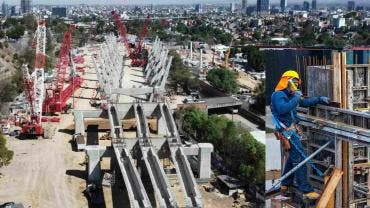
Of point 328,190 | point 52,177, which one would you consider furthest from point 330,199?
point 52,177

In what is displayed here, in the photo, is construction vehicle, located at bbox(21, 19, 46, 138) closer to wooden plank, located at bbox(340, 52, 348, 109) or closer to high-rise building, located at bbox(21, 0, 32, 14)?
wooden plank, located at bbox(340, 52, 348, 109)

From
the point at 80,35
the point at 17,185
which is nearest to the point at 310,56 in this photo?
the point at 17,185

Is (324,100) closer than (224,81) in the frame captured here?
Yes

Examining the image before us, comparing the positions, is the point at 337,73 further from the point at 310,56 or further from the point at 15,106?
the point at 15,106

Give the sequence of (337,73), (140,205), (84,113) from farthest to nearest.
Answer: (84,113) → (140,205) → (337,73)

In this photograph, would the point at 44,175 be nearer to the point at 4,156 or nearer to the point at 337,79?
the point at 4,156

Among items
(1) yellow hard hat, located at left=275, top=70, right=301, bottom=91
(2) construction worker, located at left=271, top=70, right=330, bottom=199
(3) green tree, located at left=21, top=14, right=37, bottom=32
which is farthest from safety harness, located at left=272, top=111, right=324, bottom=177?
(3) green tree, located at left=21, top=14, right=37, bottom=32
